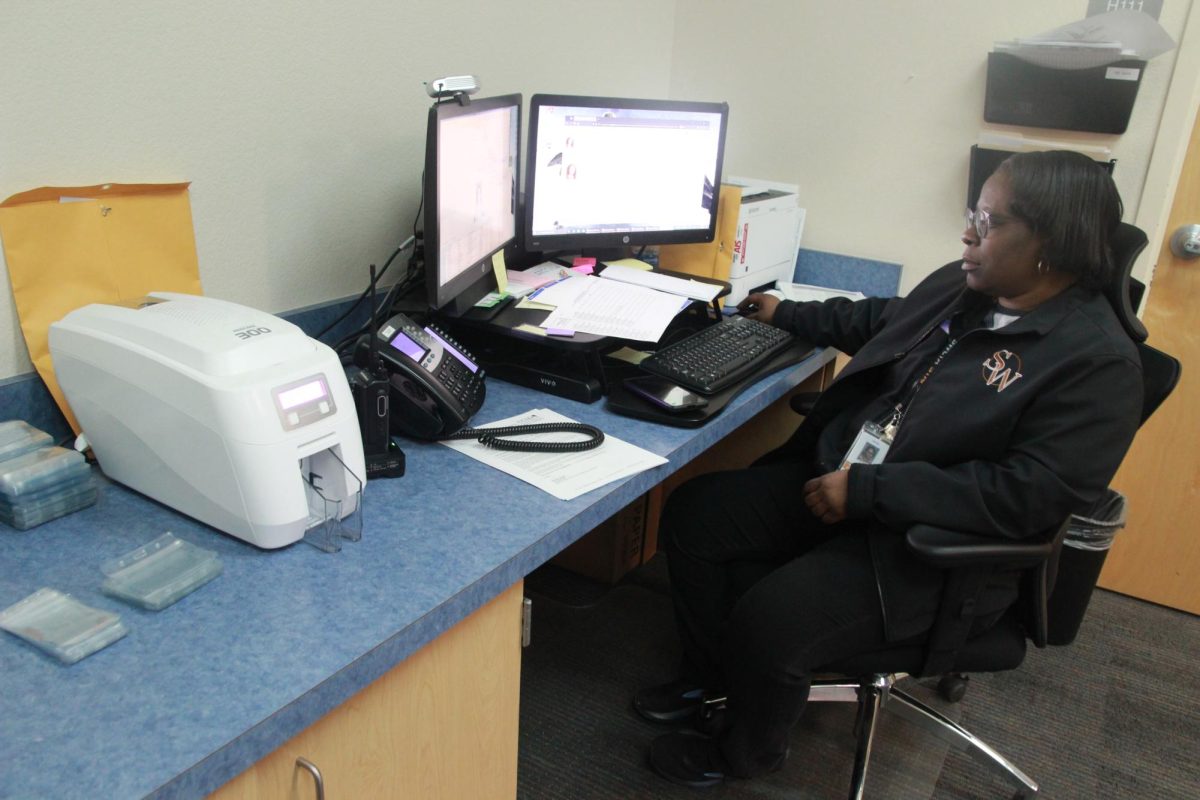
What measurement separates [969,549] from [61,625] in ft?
3.91

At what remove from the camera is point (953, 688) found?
1.99 m

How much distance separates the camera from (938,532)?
1345mm

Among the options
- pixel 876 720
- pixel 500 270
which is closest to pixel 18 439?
pixel 500 270

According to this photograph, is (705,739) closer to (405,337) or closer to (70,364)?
(405,337)

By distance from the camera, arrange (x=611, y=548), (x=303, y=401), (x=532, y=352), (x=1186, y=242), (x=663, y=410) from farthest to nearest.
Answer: (x=611, y=548)
(x=1186, y=242)
(x=532, y=352)
(x=663, y=410)
(x=303, y=401)

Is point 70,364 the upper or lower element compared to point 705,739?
upper

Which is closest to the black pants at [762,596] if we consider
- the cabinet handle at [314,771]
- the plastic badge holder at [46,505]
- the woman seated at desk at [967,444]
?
the woman seated at desk at [967,444]

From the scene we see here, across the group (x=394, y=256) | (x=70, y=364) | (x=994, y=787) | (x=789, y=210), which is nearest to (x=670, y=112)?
(x=789, y=210)

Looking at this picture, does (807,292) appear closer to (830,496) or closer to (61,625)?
(830,496)

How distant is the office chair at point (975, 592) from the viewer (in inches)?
52.7

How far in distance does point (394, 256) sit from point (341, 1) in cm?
45

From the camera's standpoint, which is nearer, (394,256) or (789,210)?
(394,256)

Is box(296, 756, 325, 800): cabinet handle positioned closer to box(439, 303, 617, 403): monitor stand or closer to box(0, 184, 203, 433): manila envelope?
box(0, 184, 203, 433): manila envelope

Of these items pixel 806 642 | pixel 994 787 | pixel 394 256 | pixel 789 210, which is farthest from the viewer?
pixel 789 210
